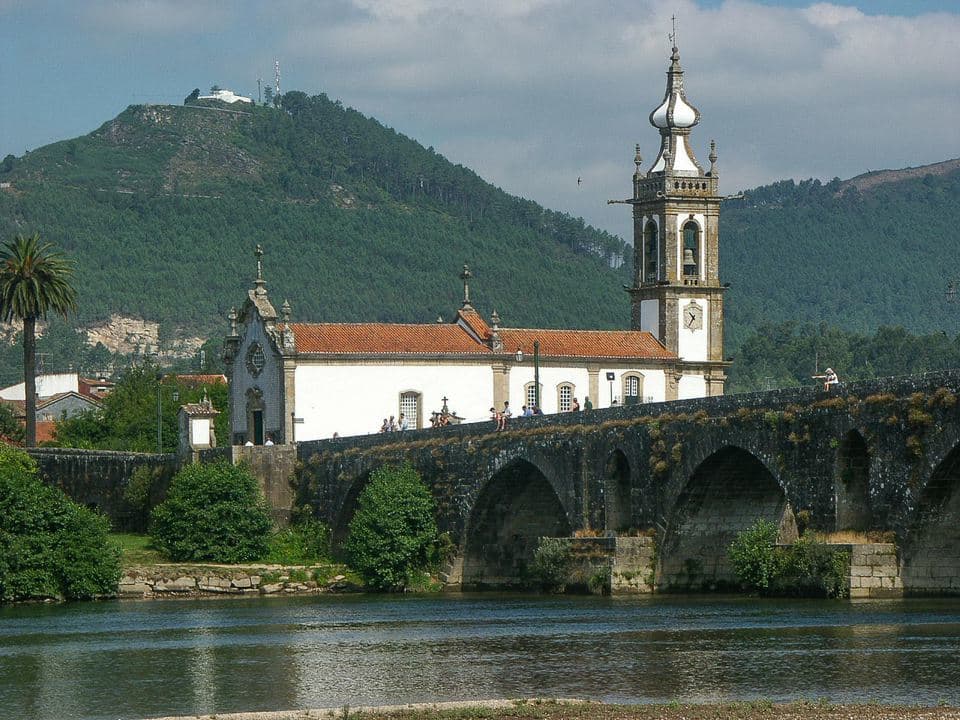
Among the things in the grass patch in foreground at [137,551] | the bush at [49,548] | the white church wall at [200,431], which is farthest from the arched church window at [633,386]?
the bush at [49,548]

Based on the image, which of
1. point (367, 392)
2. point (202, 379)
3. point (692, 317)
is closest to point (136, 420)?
point (367, 392)

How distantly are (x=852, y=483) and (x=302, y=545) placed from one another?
3362 centimetres

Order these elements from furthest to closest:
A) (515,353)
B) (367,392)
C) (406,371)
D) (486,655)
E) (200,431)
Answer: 1. (200,431)
2. (515,353)
3. (406,371)
4. (367,392)
5. (486,655)

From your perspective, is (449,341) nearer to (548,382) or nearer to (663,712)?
(548,382)

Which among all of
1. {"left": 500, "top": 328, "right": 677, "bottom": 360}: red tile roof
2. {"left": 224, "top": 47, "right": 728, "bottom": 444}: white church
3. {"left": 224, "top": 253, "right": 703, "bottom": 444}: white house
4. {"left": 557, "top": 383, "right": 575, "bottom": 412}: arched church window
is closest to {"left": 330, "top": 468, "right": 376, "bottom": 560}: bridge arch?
{"left": 224, "top": 47, "right": 728, "bottom": 444}: white church

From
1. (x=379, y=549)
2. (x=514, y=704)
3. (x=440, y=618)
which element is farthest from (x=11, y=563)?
(x=514, y=704)

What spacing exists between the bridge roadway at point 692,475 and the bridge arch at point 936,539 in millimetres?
33

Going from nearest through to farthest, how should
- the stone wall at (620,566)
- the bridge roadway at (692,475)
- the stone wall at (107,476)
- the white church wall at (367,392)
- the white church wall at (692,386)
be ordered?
the bridge roadway at (692,475)
the stone wall at (620,566)
the white church wall at (367,392)
the stone wall at (107,476)
the white church wall at (692,386)

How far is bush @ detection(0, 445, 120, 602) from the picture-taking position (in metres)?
69.4

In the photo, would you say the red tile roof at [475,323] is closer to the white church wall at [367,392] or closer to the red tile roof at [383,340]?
the red tile roof at [383,340]

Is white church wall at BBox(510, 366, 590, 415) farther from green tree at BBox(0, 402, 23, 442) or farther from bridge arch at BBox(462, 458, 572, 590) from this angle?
green tree at BBox(0, 402, 23, 442)

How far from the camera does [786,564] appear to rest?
5491cm

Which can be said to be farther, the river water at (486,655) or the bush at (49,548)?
the bush at (49,548)

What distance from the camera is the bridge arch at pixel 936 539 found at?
166 ft
